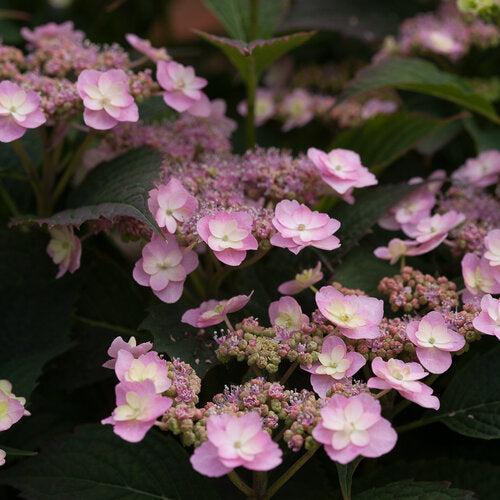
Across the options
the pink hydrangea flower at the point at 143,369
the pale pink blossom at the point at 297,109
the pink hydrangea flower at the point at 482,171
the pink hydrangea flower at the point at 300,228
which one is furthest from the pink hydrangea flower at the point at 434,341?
the pale pink blossom at the point at 297,109

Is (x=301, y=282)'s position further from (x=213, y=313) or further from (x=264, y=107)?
(x=264, y=107)

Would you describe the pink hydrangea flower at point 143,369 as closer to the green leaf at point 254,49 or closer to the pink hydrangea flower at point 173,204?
the pink hydrangea flower at point 173,204

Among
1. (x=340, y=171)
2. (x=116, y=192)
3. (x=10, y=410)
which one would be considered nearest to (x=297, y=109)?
(x=340, y=171)

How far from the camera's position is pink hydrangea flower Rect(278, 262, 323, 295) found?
0.91 m

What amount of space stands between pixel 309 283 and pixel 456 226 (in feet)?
0.73

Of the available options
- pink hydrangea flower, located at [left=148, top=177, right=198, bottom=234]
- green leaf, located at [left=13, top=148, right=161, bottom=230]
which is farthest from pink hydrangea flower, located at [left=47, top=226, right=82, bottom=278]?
pink hydrangea flower, located at [left=148, top=177, right=198, bottom=234]

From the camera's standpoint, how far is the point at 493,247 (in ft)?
2.99

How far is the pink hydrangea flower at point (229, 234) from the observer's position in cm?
85

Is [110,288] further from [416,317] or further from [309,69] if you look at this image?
[309,69]

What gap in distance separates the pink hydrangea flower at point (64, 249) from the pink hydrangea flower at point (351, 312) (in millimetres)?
299

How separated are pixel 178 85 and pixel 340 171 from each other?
0.76ft

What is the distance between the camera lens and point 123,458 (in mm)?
895

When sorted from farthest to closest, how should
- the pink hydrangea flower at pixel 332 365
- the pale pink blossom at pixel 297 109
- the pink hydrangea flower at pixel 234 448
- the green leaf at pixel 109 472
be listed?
the pale pink blossom at pixel 297 109 < the green leaf at pixel 109 472 < the pink hydrangea flower at pixel 332 365 < the pink hydrangea flower at pixel 234 448

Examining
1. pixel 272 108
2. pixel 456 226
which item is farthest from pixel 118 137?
pixel 272 108
